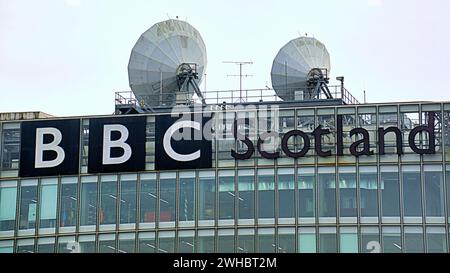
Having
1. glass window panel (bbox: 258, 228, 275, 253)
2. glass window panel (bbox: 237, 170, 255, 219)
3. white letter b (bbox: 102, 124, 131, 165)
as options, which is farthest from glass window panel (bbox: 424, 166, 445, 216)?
→ white letter b (bbox: 102, 124, 131, 165)

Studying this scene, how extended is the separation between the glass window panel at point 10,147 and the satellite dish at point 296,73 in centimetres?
1968

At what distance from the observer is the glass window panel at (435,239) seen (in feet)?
201

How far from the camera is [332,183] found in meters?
63.0

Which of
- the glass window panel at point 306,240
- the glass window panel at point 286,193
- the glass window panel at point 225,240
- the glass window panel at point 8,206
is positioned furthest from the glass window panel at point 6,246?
the glass window panel at point 306,240

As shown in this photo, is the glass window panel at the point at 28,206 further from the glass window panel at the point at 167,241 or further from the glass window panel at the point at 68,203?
the glass window panel at the point at 167,241

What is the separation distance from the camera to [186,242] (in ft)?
209

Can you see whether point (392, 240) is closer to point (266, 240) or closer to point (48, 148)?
point (266, 240)

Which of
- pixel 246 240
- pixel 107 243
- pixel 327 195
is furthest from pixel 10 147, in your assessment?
pixel 327 195

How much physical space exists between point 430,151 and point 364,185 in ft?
15.6
